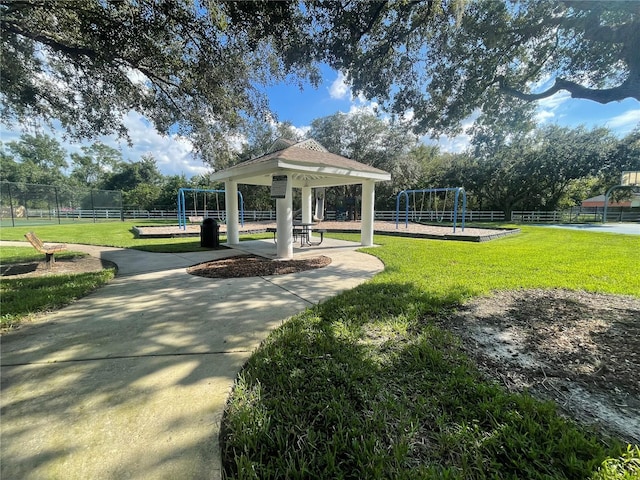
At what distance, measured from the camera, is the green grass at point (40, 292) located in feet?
12.0

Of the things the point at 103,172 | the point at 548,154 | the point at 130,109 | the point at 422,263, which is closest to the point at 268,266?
the point at 422,263

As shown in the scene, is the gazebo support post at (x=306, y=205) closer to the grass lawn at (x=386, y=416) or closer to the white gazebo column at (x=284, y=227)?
the white gazebo column at (x=284, y=227)

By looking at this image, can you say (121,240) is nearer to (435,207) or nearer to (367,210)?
(367,210)

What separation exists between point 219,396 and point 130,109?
9.05 meters

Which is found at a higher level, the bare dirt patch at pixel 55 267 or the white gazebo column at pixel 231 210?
the white gazebo column at pixel 231 210

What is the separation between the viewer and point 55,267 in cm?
643

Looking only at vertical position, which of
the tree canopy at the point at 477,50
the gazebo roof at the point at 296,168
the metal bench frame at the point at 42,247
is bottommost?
the metal bench frame at the point at 42,247

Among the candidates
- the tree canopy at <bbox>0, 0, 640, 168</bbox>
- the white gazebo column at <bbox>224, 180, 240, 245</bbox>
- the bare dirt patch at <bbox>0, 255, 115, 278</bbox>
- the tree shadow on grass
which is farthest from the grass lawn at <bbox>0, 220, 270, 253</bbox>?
the tree shadow on grass

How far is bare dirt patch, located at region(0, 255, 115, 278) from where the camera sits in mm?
5902

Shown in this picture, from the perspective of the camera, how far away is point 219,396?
214 cm

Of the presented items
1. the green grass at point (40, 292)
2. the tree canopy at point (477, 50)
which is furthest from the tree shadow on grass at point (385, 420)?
the tree canopy at point (477, 50)

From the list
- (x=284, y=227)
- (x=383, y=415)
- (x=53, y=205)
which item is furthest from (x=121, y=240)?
(x=53, y=205)

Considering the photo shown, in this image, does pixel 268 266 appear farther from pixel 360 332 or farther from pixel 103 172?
pixel 103 172

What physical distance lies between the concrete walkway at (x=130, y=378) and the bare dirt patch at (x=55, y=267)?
2287mm
